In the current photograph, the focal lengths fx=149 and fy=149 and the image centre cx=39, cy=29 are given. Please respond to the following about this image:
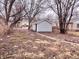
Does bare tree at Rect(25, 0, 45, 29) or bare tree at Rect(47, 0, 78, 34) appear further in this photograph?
bare tree at Rect(25, 0, 45, 29)

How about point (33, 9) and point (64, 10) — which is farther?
point (33, 9)

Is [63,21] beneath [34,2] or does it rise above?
beneath

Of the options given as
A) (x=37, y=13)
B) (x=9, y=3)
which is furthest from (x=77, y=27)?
(x=9, y=3)

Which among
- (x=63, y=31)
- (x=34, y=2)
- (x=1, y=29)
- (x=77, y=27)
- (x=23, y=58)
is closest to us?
(x=23, y=58)

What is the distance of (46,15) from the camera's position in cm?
3903

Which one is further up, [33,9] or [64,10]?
[33,9]

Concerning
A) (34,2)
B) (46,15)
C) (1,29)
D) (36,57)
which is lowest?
(36,57)

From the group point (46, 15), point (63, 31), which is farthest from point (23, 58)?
point (46, 15)

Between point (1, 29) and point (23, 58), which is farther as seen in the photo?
point (1, 29)

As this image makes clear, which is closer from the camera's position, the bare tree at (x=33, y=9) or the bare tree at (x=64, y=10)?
the bare tree at (x=64, y=10)

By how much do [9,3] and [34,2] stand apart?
17.5 metres

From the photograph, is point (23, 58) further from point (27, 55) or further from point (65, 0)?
point (65, 0)

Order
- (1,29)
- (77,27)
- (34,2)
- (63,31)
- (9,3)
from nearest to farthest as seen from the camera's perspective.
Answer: (1,29)
(9,3)
(63,31)
(34,2)
(77,27)

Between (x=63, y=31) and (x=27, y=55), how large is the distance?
801 inches
